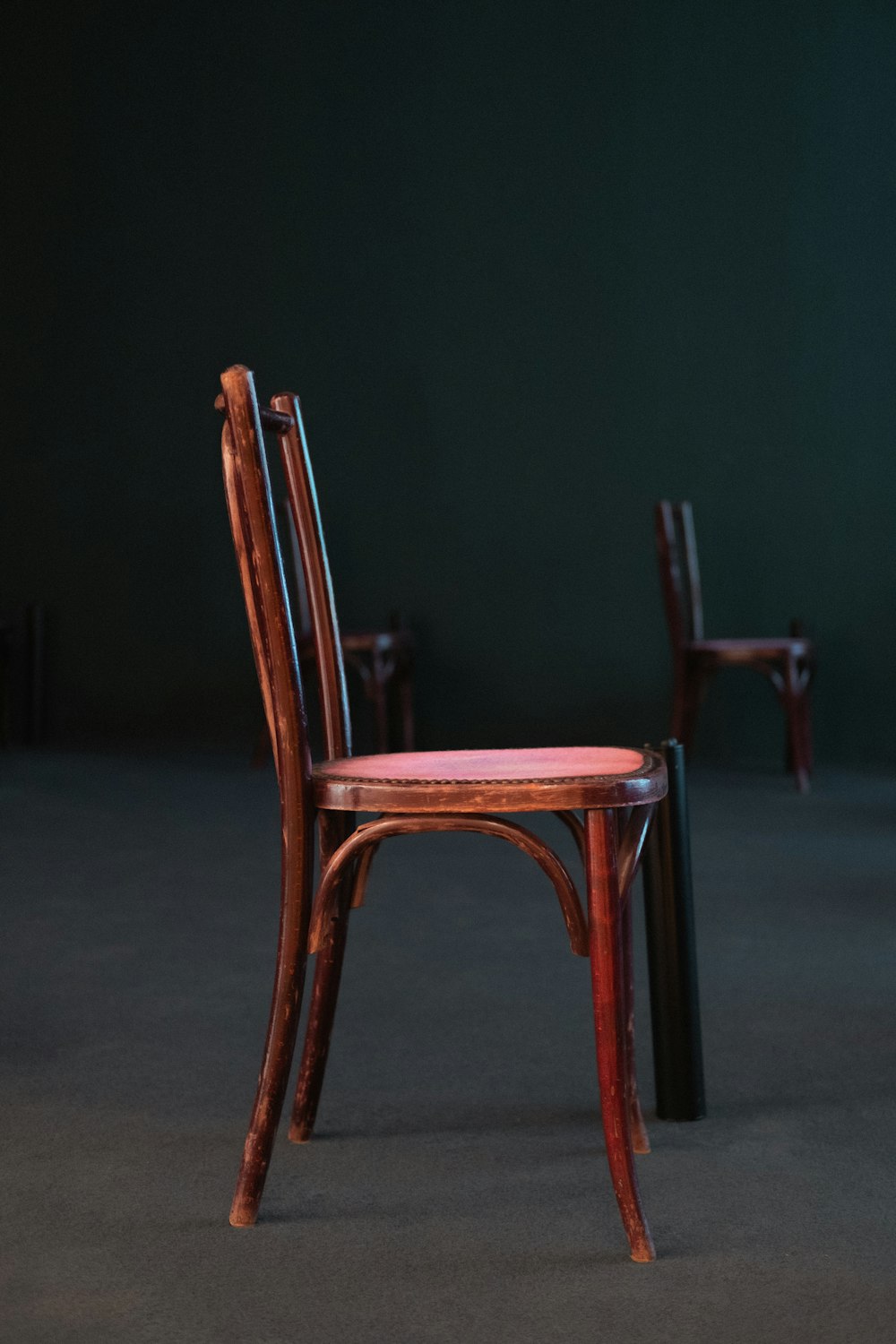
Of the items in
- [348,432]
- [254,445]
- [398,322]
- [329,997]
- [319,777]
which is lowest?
[329,997]

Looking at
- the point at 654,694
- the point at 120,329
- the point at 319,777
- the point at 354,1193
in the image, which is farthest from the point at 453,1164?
the point at 120,329

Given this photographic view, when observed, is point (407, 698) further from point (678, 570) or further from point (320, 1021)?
point (320, 1021)

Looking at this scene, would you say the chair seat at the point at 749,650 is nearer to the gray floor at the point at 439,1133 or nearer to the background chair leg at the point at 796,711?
the background chair leg at the point at 796,711

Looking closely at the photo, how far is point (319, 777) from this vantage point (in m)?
1.42

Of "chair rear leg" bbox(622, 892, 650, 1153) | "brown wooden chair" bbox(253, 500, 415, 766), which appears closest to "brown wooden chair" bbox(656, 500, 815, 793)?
"brown wooden chair" bbox(253, 500, 415, 766)

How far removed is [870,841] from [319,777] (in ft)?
7.82

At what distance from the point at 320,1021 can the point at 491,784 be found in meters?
0.42

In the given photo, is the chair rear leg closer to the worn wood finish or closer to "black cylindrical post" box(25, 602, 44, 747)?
the worn wood finish

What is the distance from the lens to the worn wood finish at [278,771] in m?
1.39

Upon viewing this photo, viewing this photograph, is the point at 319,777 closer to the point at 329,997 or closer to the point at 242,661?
the point at 329,997

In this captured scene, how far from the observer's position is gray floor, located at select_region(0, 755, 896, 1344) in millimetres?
1228

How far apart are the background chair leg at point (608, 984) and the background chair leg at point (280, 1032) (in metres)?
0.27

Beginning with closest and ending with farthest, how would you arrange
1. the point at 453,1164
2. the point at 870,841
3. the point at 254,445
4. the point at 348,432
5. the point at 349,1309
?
the point at 349,1309 → the point at 254,445 → the point at 453,1164 → the point at 870,841 → the point at 348,432

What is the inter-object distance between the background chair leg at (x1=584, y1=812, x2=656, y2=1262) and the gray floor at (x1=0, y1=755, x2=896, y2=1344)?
4.2 inches
